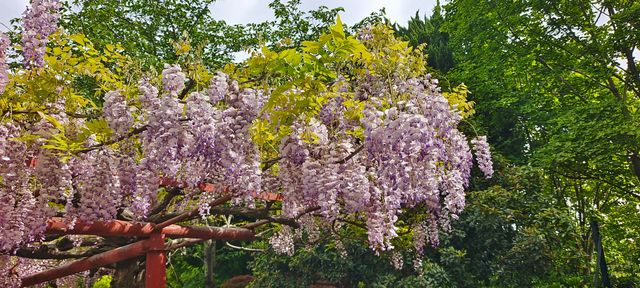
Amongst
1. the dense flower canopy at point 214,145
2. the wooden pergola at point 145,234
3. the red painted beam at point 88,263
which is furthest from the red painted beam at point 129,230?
the red painted beam at point 88,263

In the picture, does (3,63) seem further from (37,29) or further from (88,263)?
(88,263)

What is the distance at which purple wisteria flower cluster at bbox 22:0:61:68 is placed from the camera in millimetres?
4281

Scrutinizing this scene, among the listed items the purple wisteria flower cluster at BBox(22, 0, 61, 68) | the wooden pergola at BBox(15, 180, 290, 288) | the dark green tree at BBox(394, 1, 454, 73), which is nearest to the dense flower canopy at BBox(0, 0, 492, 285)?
the purple wisteria flower cluster at BBox(22, 0, 61, 68)

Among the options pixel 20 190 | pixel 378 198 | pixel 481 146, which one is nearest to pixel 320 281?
pixel 481 146

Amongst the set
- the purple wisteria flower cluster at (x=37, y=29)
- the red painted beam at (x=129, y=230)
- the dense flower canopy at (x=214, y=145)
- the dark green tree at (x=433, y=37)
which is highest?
the dark green tree at (x=433, y=37)

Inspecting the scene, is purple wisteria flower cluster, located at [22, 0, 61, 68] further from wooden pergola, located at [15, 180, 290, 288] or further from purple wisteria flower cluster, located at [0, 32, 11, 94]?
wooden pergola, located at [15, 180, 290, 288]

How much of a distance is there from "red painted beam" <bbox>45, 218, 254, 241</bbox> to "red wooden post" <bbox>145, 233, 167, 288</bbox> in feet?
0.34

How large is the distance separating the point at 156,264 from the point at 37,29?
3152 millimetres

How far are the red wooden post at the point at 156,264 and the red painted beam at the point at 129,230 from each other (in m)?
0.10

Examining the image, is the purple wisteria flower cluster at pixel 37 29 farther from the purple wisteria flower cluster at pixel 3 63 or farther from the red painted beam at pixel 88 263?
the red painted beam at pixel 88 263

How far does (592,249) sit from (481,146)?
10074 mm

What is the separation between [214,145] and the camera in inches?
168

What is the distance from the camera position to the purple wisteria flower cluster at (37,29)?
14.0ft

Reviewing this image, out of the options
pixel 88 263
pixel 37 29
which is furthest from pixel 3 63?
pixel 88 263
